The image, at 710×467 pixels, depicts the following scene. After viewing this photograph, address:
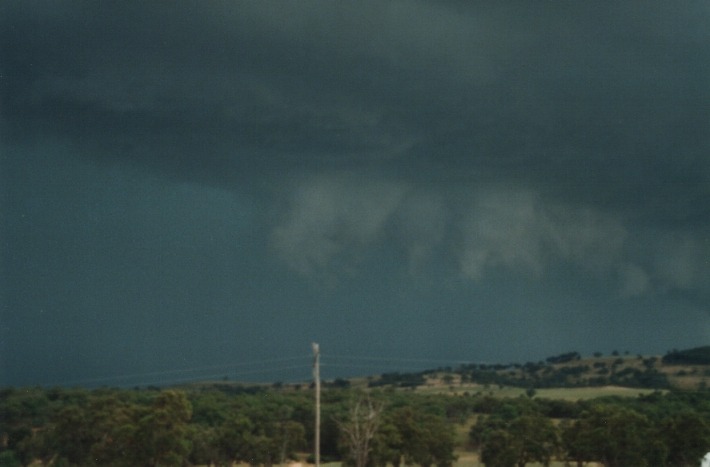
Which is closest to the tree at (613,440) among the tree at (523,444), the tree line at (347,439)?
the tree line at (347,439)

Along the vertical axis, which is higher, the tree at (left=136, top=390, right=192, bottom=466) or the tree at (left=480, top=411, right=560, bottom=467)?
the tree at (left=136, top=390, right=192, bottom=466)

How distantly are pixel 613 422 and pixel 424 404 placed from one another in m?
62.9

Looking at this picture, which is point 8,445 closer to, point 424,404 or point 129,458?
point 129,458

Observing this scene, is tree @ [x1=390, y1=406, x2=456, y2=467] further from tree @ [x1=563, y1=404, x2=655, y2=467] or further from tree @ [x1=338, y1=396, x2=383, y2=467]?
tree @ [x1=563, y1=404, x2=655, y2=467]

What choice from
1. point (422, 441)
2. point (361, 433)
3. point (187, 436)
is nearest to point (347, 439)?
point (361, 433)

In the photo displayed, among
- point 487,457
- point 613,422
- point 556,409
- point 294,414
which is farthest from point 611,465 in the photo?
point 556,409

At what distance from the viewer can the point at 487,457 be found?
402ft

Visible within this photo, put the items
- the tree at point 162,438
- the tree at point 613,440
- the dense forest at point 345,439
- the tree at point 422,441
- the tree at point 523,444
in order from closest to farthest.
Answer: the tree at point 162,438, the dense forest at point 345,439, the tree at point 613,440, the tree at point 523,444, the tree at point 422,441

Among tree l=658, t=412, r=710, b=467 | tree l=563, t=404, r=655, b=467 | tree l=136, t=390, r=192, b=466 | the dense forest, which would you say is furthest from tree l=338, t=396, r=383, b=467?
tree l=658, t=412, r=710, b=467

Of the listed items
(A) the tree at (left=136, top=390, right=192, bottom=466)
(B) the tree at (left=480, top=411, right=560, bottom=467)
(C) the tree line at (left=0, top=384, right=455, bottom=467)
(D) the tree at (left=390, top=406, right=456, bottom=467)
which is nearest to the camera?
(A) the tree at (left=136, top=390, right=192, bottom=466)

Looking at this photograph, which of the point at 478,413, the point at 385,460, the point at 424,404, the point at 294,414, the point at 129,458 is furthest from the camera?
the point at 478,413

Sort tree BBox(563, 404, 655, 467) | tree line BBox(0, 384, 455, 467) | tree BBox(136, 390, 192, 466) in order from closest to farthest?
tree BBox(136, 390, 192, 466) < tree line BBox(0, 384, 455, 467) < tree BBox(563, 404, 655, 467)

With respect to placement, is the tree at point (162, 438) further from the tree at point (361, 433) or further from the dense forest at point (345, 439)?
the tree at point (361, 433)

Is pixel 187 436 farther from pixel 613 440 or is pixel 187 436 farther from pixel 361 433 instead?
pixel 613 440
